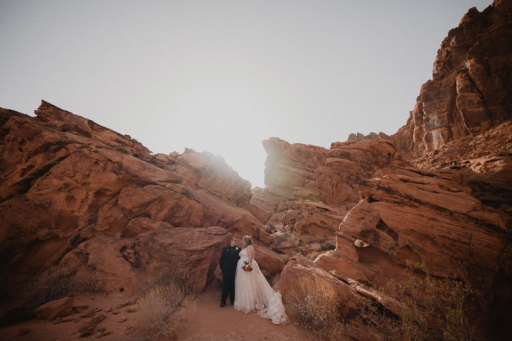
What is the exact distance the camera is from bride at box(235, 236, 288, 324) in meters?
6.46

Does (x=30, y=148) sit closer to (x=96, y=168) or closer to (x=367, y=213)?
(x=96, y=168)

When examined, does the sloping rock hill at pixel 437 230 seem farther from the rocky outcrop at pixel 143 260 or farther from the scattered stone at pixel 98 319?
the scattered stone at pixel 98 319

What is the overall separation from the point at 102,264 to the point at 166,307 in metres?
4.23

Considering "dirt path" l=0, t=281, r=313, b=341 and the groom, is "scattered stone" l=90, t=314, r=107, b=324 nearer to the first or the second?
"dirt path" l=0, t=281, r=313, b=341


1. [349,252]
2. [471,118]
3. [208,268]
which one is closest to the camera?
[208,268]

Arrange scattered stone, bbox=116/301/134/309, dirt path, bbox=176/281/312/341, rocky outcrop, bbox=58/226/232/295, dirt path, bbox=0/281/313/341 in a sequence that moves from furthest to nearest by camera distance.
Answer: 1. rocky outcrop, bbox=58/226/232/295
2. scattered stone, bbox=116/301/134/309
3. dirt path, bbox=176/281/312/341
4. dirt path, bbox=0/281/313/341

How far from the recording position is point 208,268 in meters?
8.08

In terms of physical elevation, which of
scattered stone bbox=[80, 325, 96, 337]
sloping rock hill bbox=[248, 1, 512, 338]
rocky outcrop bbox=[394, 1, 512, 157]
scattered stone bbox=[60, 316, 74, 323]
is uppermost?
rocky outcrop bbox=[394, 1, 512, 157]

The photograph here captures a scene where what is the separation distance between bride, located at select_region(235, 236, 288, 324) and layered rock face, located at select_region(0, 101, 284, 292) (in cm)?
179

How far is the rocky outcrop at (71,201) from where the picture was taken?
7.38 m

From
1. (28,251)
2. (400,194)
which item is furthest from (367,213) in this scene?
(28,251)

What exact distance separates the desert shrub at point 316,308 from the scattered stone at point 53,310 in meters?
6.63

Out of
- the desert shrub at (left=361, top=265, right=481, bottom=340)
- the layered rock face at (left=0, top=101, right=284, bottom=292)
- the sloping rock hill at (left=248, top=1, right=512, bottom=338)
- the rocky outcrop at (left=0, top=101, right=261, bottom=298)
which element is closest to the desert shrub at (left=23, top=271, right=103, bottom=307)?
the layered rock face at (left=0, top=101, right=284, bottom=292)

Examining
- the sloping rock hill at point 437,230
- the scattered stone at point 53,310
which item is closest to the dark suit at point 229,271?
the sloping rock hill at point 437,230
